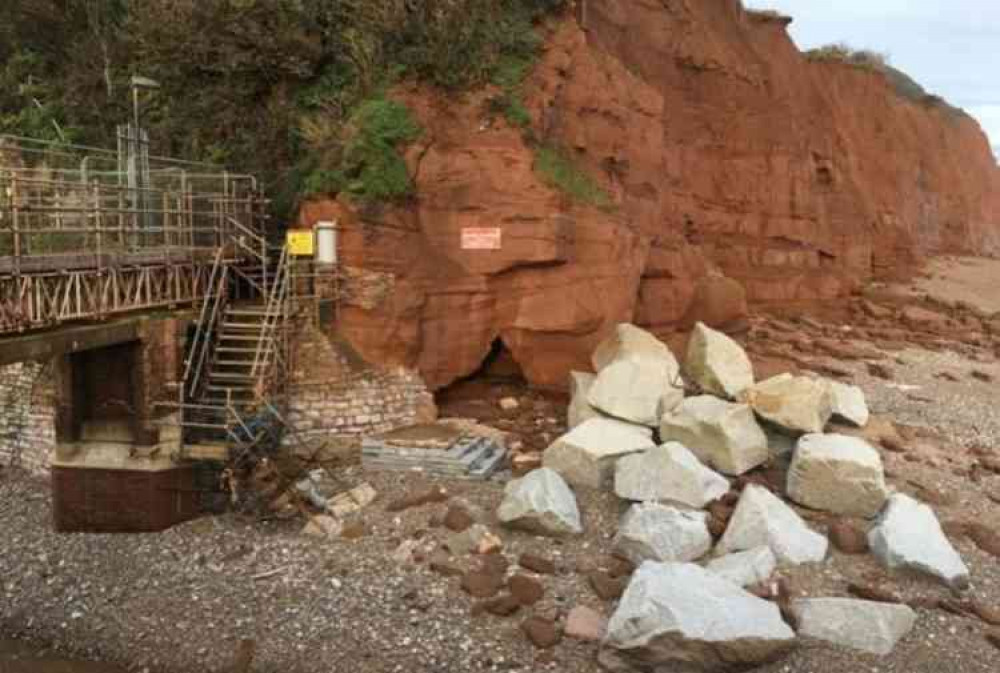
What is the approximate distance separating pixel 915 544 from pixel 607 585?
3.88 metres

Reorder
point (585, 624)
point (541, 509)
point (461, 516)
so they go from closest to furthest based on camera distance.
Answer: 1. point (585, 624)
2. point (541, 509)
3. point (461, 516)

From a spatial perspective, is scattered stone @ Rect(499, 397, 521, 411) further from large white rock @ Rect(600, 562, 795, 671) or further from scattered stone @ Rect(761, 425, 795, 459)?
large white rock @ Rect(600, 562, 795, 671)

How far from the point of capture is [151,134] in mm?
19859

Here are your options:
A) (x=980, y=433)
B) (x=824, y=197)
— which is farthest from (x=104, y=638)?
(x=824, y=197)

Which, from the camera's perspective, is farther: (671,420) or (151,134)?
(151,134)

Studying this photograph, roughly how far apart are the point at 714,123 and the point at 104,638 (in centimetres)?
1949

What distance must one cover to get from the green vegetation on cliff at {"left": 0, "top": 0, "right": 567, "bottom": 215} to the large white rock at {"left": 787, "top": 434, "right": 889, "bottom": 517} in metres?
7.55

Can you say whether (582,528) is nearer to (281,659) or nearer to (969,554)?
(281,659)

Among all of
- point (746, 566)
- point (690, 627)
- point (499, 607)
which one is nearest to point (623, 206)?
point (746, 566)

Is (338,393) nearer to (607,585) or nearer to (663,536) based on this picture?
(607,585)

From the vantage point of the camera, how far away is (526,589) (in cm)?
1017

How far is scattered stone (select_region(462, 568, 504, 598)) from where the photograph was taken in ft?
33.7

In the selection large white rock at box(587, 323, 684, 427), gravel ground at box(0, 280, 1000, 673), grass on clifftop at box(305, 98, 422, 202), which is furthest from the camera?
grass on clifftop at box(305, 98, 422, 202)

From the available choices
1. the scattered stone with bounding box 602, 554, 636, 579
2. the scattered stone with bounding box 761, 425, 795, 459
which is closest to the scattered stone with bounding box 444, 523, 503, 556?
the scattered stone with bounding box 602, 554, 636, 579
